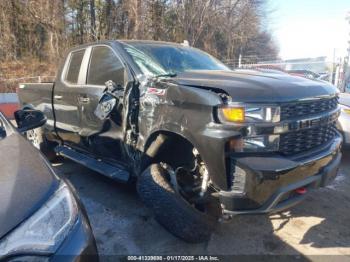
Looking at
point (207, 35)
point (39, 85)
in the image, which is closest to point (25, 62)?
point (207, 35)

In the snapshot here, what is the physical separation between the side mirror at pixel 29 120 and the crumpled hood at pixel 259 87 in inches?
46.5

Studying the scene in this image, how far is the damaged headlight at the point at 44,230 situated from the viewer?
1.37 metres

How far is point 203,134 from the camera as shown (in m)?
2.47

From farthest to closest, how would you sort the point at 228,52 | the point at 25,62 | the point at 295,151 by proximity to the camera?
the point at 228,52 → the point at 25,62 → the point at 295,151

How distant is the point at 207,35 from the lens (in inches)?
909

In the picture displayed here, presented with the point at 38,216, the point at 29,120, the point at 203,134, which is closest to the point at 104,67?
the point at 29,120

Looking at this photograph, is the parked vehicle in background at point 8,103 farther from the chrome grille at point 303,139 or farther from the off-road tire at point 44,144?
the chrome grille at point 303,139

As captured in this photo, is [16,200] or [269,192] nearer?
[16,200]

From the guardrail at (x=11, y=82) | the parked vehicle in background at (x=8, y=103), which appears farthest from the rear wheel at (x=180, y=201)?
the guardrail at (x=11, y=82)

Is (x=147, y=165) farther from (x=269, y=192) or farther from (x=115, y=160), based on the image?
(x=269, y=192)

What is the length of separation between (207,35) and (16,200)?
2284cm

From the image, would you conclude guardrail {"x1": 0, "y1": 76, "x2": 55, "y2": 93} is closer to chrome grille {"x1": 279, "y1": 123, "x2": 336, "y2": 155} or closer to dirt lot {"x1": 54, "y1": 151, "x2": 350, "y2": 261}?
dirt lot {"x1": 54, "y1": 151, "x2": 350, "y2": 261}

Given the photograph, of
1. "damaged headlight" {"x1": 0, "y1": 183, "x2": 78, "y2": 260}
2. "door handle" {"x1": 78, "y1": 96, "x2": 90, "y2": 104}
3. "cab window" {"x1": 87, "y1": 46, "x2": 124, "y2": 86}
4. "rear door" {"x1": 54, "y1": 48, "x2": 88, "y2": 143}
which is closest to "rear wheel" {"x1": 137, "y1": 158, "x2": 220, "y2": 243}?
"damaged headlight" {"x1": 0, "y1": 183, "x2": 78, "y2": 260}

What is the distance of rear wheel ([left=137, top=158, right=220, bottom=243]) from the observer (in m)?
2.61
